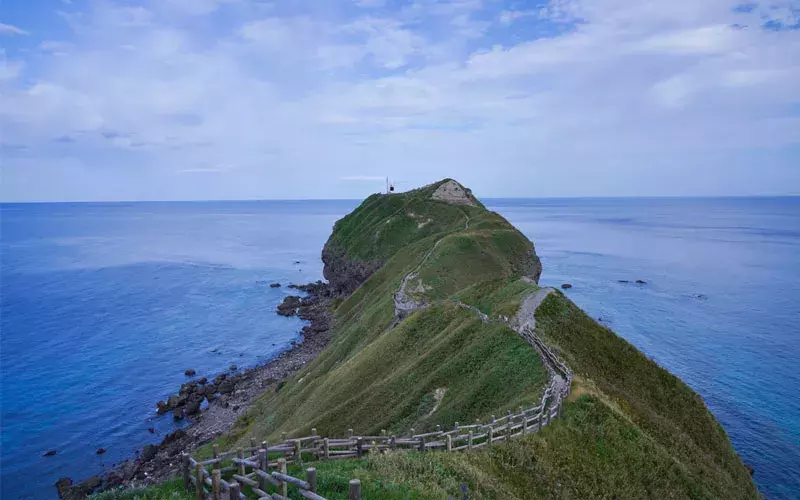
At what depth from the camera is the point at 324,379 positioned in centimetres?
4597

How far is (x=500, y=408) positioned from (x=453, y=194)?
311 feet

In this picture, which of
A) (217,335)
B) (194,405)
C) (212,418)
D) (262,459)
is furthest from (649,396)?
(217,335)

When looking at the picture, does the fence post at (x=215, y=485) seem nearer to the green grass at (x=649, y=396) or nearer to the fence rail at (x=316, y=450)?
the fence rail at (x=316, y=450)

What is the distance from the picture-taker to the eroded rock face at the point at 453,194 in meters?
114

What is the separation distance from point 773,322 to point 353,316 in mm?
66710

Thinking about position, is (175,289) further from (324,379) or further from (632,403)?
(632,403)

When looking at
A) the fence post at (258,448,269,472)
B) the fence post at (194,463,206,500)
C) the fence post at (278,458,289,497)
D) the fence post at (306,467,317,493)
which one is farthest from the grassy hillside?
the fence post at (194,463,206,500)

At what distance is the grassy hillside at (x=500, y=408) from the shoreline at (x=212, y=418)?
173 inches

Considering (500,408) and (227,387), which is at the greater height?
(500,408)

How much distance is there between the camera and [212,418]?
2172 inches

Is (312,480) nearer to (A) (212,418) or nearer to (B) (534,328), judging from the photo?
(B) (534,328)

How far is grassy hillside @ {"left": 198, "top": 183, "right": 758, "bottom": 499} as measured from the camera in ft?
57.1

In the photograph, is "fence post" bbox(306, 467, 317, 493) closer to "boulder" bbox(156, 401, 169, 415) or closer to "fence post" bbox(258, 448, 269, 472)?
"fence post" bbox(258, 448, 269, 472)

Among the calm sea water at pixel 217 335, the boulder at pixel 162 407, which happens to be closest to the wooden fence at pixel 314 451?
the calm sea water at pixel 217 335
